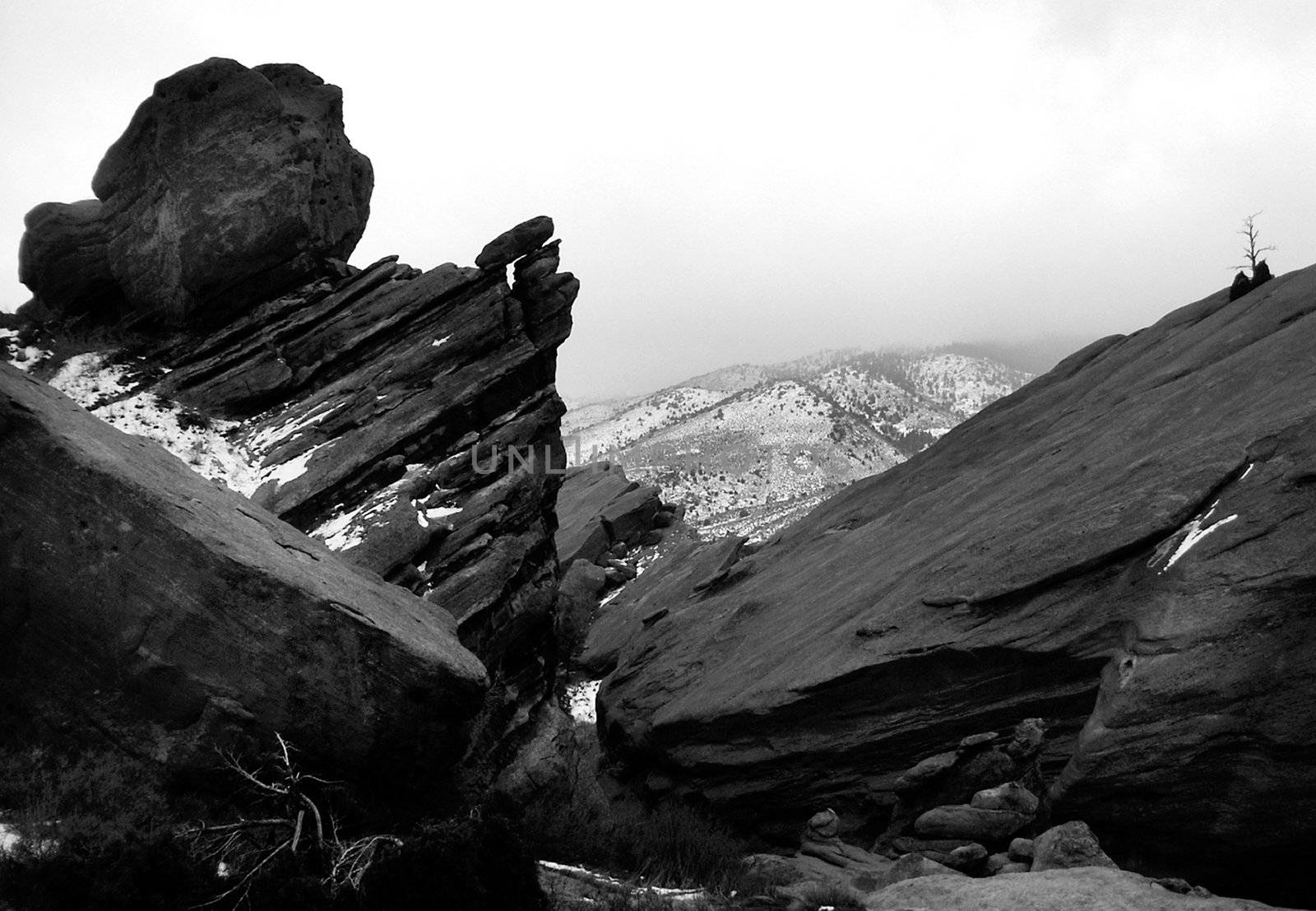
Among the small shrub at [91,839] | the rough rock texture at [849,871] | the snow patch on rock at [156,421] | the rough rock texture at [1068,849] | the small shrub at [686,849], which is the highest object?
the snow patch on rock at [156,421]

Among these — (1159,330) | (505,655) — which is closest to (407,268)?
(505,655)

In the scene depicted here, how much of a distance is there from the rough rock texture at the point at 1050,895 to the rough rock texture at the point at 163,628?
8.15m

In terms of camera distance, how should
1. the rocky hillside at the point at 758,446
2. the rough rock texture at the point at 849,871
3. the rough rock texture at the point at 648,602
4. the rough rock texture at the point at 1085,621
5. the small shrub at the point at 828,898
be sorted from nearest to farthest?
the small shrub at the point at 828,898
the rough rock texture at the point at 1085,621
the rough rock texture at the point at 849,871
the rough rock texture at the point at 648,602
the rocky hillside at the point at 758,446

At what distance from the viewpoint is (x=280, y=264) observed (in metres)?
26.0

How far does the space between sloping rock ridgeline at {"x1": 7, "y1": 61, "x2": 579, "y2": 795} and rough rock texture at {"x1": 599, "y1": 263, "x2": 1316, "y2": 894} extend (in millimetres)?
6633

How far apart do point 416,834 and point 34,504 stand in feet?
24.7

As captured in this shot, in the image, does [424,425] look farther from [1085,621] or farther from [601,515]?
[601,515]

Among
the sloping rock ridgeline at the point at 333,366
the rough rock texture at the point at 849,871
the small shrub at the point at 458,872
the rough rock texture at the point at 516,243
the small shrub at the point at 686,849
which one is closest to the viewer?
the small shrub at the point at 458,872

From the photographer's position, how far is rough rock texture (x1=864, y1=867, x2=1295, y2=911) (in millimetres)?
9742

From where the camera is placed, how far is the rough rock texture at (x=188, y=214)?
24.7m

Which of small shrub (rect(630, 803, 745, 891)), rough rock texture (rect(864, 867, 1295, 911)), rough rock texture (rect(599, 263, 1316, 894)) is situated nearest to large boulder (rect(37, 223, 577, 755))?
small shrub (rect(630, 803, 745, 891))

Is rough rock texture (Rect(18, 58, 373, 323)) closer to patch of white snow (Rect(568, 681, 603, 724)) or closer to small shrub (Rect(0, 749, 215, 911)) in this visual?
small shrub (Rect(0, 749, 215, 911))

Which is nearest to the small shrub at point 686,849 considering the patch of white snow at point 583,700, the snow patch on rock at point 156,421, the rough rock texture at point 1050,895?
the rough rock texture at point 1050,895

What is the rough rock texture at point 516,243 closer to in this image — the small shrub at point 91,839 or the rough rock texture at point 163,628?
the rough rock texture at point 163,628
